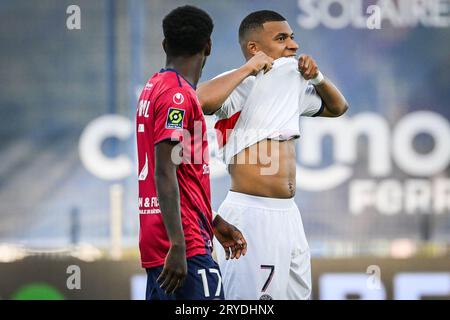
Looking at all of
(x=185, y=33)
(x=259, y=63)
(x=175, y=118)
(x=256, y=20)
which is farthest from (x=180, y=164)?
(x=256, y=20)

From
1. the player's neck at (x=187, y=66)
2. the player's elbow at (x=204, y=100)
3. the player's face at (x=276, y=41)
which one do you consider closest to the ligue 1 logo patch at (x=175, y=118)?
the player's neck at (x=187, y=66)

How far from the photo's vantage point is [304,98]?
14.1 ft

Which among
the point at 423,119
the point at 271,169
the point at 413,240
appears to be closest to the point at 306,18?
the point at 423,119

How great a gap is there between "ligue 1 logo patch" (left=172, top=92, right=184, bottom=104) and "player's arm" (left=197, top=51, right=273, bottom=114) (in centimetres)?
55

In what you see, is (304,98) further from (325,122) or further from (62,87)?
(62,87)

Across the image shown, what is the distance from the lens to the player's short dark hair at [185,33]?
3.43 meters

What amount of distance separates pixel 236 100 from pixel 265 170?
1.06ft

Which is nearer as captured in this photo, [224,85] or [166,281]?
[166,281]

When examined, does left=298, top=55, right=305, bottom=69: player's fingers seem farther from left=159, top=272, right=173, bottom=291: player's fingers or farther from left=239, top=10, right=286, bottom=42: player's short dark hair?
left=159, top=272, right=173, bottom=291: player's fingers

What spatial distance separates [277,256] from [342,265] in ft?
5.29

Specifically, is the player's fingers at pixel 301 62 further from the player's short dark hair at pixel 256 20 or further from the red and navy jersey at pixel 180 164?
the red and navy jersey at pixel 180 164

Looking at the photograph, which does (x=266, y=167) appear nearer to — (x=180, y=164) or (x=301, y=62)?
(x=301, y=62)

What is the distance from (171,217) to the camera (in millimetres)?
3230

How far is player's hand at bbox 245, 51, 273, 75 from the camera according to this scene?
390 centimetres
